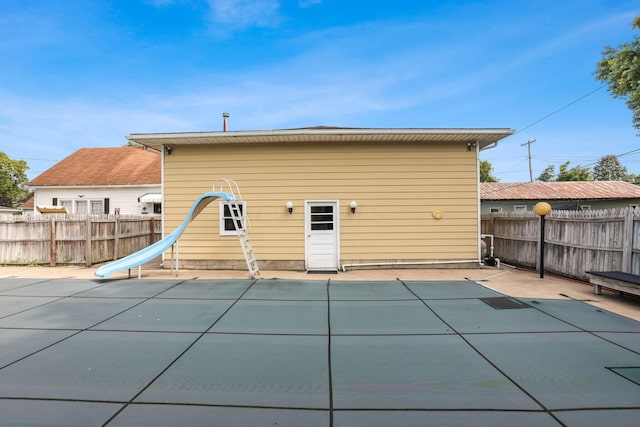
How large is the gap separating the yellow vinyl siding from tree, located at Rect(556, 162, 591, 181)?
127 feet

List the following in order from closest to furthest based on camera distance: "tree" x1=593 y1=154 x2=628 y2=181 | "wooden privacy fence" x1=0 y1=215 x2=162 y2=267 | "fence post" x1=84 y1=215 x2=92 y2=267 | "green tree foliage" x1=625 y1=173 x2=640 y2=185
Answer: "fence post" x1=84 y1=215 x2=92 y2=267, "wooden privacy fence" x1=0 y1=215 x2=162 y2=267, "green tree foliage" x1=625 y1=173 x2=640 y2=185, "tree" x1=593 y1=154 x2=628 y2=181

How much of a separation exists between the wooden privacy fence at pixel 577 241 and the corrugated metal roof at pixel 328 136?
254 centimetres

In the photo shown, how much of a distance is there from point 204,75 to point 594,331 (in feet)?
52.9

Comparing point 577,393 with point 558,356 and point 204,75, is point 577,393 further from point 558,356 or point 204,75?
point 204,75

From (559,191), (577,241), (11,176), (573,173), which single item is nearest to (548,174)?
(573,173)

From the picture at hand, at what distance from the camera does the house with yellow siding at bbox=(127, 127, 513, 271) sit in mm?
7754

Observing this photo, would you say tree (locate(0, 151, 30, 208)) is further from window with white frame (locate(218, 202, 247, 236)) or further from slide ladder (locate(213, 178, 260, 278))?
slide ladder (locate(213, 178, 260, 278))

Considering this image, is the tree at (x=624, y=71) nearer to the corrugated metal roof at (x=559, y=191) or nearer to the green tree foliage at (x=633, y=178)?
the corrugated metal roof at (x=559, y=191)

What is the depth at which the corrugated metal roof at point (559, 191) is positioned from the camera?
60.2ft

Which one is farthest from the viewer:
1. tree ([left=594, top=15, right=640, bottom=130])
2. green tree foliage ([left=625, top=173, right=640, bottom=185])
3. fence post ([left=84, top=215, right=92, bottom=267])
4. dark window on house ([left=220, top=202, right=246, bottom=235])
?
green tree foliage ([left=625, top=173, right=640, bottom=185])

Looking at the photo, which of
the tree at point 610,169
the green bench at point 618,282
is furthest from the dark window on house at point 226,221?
the tree at point 610,169

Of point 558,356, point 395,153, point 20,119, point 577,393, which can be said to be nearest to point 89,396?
point 577,393

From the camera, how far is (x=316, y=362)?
2.92 meters

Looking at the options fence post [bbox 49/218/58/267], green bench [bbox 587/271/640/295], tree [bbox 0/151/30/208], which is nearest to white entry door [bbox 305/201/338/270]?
green bench [bbox 587/271/640/295]
